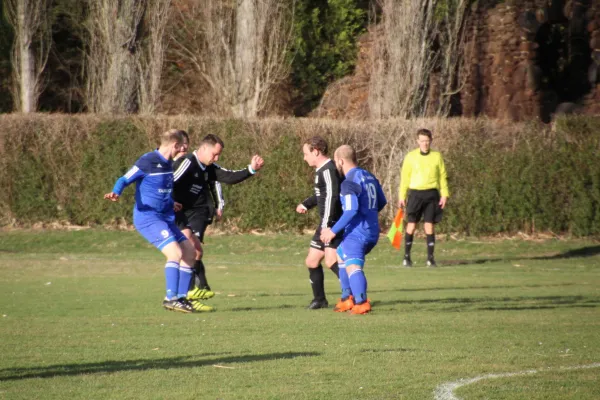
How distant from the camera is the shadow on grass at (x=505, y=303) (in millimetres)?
12280

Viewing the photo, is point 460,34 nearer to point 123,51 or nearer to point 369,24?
point 369,24

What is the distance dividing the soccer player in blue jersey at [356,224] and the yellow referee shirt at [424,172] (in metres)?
6.92

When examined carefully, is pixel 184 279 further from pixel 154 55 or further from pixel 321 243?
pixel 154 55

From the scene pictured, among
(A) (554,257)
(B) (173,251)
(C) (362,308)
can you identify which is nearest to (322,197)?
(C) (362,308)

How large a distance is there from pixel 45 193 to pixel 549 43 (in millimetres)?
18028

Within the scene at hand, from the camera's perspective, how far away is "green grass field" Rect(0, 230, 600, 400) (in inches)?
280

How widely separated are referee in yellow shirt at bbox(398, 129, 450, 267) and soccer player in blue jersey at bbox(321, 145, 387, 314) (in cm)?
671

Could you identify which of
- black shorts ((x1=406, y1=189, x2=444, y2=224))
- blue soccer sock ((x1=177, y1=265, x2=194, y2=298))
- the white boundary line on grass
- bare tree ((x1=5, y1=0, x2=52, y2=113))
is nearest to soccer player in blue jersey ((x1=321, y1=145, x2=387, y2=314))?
blue soccer sock ((x1=177, y1=265, x2=194, y2=298))

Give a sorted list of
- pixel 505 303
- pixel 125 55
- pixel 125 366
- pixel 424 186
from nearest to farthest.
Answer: pixel 125 366 → pixel 505 303 → pixel 424 186 → pixel 125 55

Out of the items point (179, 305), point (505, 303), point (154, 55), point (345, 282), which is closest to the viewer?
point (179, 305)

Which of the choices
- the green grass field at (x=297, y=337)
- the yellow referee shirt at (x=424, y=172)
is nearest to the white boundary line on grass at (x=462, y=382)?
the green grass field at (x=297, y=337)

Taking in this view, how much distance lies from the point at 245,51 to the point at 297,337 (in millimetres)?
21955

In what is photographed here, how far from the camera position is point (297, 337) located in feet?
31.2

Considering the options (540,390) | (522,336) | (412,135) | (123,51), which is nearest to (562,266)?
(412,135)
